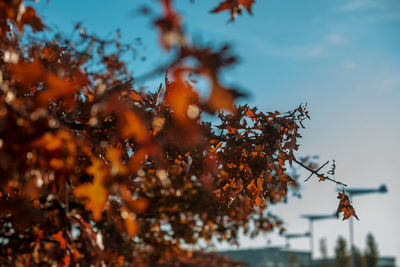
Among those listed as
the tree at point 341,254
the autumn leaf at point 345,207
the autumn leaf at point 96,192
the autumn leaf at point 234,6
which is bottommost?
the autumn leaf at point 96,192

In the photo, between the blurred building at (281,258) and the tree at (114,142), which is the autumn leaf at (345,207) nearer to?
the tree at (114,142)

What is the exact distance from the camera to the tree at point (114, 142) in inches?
52.2

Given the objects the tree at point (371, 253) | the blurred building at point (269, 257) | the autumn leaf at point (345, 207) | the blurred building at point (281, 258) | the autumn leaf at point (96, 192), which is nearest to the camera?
the autumn leaf at point (96, 192)

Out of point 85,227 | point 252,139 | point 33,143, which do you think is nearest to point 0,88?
point 33,143

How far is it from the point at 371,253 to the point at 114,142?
56732 mm

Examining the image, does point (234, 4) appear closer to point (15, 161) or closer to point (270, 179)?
point (15, 161)

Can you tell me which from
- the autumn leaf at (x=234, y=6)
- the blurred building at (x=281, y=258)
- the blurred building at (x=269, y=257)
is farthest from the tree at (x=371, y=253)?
the autumn leaf at (x=234, y=6)

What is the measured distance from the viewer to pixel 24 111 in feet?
4.70

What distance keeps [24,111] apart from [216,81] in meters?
0.75

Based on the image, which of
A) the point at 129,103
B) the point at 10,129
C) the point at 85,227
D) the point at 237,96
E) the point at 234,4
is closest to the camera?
the point at 237,96

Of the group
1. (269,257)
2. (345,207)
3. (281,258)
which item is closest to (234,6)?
(345,207)

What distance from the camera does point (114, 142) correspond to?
7.80 ft

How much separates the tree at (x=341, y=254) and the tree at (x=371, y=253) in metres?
2.78

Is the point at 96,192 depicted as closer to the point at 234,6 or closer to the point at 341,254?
the point at 234,6
